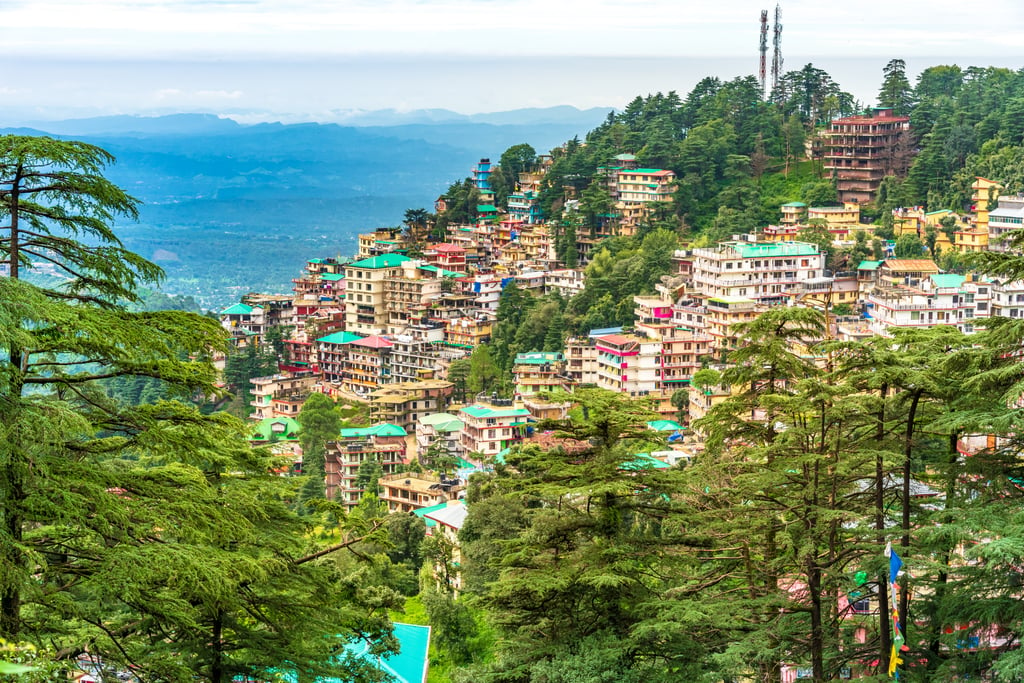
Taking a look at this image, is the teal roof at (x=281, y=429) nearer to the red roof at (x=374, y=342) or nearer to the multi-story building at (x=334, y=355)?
the red roof at (x=374, y=342)

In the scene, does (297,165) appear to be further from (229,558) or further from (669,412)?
(229,558)

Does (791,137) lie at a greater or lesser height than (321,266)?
greater

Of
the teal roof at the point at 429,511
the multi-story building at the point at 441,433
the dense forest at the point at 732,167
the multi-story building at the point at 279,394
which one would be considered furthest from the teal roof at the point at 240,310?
the teal roof at the point at 429,511

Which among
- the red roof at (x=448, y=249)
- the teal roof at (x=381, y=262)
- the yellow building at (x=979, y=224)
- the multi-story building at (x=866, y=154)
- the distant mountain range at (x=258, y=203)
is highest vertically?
the multi-story building at (x=866, y=154)

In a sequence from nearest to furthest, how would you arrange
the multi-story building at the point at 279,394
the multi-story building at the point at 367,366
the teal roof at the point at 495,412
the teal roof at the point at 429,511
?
the teal roof at the point at 429,511 < the teal roof at the point at 495,412 < the multi-story building at the point at 279,394 < the multi-story building at the point at 367,366

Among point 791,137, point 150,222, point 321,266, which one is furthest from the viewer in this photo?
point 150,222

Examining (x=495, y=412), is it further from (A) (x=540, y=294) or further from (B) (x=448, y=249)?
(B) (x=448, y=249)

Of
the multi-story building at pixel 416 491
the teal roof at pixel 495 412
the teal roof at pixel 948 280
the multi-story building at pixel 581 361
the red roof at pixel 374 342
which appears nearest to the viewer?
the multi-story building at pixel 416 491

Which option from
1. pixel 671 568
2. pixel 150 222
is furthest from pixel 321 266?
pixel 150 222
